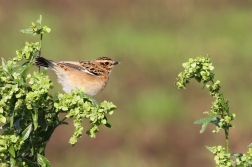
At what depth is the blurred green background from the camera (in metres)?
14.6

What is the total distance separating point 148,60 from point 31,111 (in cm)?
1540

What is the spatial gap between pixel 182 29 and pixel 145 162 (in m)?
8.85

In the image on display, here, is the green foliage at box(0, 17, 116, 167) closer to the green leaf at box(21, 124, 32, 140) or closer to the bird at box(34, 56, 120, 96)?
the green leaf at box(21, 124, 32, 140)

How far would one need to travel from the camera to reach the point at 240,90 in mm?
17141

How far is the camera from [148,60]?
19.3 meters

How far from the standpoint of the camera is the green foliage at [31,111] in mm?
3777

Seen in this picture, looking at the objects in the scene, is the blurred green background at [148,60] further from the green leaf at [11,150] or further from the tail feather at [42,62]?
the green leaf at [11,150]

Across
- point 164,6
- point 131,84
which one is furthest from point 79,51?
point 164,6

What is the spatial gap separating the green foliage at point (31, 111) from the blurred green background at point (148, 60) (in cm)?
938

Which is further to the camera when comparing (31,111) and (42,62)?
(42,62)

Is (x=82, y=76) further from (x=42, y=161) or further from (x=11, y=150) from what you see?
(x=11, y=150)

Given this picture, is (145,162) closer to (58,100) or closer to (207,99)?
(207,99)

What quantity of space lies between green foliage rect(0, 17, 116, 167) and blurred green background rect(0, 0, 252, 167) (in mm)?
9375

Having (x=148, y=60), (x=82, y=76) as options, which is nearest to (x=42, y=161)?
(x=82, y=76)
